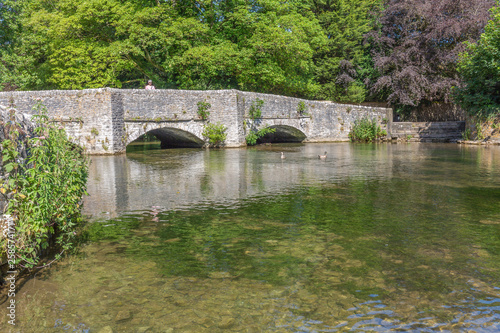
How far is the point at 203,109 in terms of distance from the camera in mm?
22281

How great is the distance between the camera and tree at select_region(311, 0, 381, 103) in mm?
34000

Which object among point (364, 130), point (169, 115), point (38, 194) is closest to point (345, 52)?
point (364, 130)

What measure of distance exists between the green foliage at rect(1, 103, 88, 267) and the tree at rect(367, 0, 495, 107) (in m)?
28.2

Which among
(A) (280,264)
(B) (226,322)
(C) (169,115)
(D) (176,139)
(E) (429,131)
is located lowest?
(B) (226,322)

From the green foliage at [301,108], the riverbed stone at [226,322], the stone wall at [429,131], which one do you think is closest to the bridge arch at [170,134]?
the green foliage at [301,108]

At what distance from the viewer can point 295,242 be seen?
18.9 ft

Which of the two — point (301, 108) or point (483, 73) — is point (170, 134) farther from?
point (483, 73)

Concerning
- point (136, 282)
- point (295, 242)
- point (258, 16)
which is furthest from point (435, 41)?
point (136, 282)

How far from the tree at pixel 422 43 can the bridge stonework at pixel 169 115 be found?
19.2ft

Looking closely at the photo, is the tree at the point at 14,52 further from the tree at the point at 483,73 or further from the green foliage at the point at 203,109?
the tree at the point at 483,73

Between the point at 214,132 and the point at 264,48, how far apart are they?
24.6ft

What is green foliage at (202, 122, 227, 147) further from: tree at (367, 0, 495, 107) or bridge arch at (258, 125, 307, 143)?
tree at (367, 0, 495, 107)

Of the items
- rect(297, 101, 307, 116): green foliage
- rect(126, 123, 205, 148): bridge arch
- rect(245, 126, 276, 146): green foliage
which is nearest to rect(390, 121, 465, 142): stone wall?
rect(297, 101, 307, 116): green foliage

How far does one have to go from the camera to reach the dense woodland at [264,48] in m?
25.5
